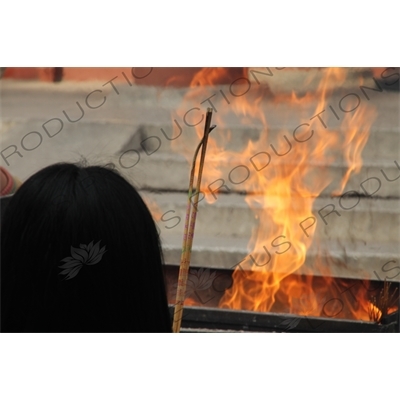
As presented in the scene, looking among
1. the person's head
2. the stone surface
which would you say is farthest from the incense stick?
the person's head

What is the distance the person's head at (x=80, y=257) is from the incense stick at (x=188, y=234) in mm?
296

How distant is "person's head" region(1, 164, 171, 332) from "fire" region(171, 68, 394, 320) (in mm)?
473

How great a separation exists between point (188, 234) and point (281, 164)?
37 centimetres

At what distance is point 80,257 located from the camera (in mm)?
2326

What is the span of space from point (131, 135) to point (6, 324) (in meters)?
0.70

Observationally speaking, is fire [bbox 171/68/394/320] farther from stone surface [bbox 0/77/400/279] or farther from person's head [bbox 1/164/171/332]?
person's head [bbox 1/164/171/332]

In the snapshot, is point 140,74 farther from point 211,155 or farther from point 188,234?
point 188,234

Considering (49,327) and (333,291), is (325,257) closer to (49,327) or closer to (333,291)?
(333,291)

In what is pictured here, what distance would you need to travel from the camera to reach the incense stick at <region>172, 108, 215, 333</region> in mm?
2537

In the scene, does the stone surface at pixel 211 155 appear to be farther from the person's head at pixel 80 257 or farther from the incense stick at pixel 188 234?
the person's head at pixel 80 257

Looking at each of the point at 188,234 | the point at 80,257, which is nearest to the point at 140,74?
the point at 188,234

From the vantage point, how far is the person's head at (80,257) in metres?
2.17

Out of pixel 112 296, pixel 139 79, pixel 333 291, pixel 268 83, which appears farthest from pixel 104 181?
pixel 333 291

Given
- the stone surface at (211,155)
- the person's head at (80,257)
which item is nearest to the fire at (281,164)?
the stone surface at (211,155)
